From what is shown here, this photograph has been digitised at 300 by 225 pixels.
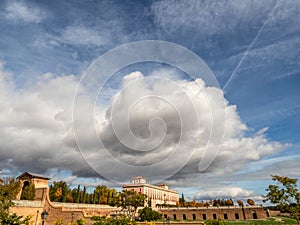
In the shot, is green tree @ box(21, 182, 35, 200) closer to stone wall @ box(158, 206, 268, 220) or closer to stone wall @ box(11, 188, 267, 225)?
stone wall @ box(11, 188, 267, 225)

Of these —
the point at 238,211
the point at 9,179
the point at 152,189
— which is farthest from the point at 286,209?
the point at 152,189

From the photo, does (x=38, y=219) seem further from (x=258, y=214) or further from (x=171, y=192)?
(x=171, y=192)

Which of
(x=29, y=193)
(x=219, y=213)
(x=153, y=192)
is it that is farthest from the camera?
(x=153, y=192)

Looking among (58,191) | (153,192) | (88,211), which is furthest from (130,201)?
(153,192)

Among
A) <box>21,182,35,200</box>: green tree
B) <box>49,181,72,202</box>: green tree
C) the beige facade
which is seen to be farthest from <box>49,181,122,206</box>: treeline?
the beige facade

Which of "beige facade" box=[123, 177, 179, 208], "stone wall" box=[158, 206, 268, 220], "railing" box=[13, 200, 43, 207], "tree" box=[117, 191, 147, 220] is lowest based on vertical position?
"stone wall" box=[158, 206, 268, 220]

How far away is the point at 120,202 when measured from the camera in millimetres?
47688

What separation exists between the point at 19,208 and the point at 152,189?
71.9 metres

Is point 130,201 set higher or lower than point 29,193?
lower

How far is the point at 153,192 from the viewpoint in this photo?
3802 inches

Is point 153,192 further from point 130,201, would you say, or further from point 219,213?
point 130,201

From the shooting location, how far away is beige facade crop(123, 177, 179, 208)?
294ft

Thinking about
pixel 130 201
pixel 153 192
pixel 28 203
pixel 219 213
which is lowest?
pixel 219 213

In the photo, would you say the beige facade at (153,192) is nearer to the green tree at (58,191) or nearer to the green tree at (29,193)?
the green tree at (58,191)
